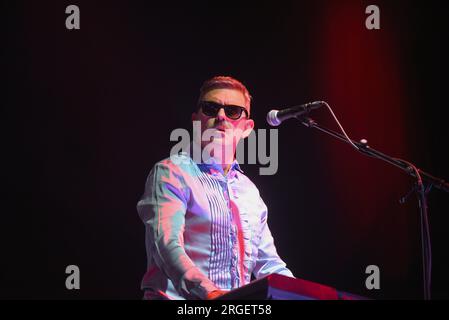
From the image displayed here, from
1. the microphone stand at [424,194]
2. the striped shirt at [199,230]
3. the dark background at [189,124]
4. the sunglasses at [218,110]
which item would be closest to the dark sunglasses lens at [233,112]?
the sunglasses at [218,110]

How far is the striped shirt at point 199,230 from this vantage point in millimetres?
2762

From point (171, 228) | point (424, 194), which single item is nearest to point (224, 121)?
point (171, 228)

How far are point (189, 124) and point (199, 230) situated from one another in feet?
4.91

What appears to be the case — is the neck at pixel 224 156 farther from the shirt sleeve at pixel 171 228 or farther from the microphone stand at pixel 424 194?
the microphone stand at pixel 424 194

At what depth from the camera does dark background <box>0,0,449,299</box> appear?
164 inches

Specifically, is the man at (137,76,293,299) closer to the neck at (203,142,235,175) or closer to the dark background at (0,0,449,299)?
the neck at (203,142,235,175)

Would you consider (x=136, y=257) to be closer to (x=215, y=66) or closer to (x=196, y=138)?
(x=196, y=138)

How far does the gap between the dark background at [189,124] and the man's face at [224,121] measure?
2.95ft

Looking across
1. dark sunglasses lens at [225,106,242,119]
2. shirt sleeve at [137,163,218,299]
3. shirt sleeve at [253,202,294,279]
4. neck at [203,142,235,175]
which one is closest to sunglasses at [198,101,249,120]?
dark sunglasses lens at [225,106,242,119]

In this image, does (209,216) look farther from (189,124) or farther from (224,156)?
(189,124)

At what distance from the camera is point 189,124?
4426mm

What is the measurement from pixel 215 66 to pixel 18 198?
1.80 metres

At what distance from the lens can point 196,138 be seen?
3.50 meters

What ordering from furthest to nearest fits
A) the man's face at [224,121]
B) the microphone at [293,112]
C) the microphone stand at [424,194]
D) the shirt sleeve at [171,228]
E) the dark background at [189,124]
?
the dark background at [189,124], the man's face at [224,121], the microphone at [293,112], the microphone stand at [424,194], the shirt sleeve at [171,228]
